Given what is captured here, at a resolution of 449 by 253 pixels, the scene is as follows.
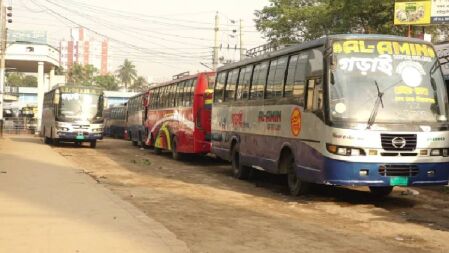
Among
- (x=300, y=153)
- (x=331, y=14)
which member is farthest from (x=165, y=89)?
(x=300, y=153)

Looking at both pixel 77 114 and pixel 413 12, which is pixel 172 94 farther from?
pixel 413 12

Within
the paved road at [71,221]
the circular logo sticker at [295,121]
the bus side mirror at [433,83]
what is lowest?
the paved road at [71,221]

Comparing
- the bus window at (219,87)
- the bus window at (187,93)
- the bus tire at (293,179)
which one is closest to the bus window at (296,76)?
the bus tire at (293,179)

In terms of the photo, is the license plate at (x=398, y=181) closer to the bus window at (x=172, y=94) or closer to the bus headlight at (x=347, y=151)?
the bus headlight at (x=347, y=151)

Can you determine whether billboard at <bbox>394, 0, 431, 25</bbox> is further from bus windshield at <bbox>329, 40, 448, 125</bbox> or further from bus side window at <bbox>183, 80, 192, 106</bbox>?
bus windshield at <bbox>329, 40, 448, 125</bbox>

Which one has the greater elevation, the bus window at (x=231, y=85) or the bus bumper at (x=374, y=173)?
the bus window at (x=231, y=85)

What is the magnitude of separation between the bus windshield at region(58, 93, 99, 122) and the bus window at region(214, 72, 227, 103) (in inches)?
513

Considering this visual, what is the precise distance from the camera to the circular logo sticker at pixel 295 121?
452 inches

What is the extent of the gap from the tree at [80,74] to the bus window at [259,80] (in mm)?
82297

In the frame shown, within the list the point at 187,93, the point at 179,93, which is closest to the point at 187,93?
the point at 187,93

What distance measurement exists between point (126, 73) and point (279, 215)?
104681 millimetres

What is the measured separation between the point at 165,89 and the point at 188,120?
466 cm

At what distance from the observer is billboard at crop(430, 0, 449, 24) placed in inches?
781

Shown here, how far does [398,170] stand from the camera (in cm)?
1023
